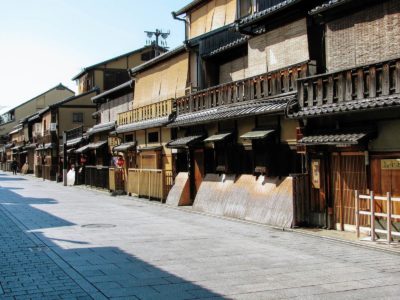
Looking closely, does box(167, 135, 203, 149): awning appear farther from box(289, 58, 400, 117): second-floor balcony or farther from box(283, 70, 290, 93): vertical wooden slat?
box(289, 58, 400, 117): second-floor balcony

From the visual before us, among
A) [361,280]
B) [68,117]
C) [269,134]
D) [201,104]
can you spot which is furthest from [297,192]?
[68,117]

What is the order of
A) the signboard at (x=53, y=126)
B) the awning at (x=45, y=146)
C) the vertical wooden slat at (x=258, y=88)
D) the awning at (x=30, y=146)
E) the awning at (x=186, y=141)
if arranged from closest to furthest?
the vertical wooden slat at (x=258, y=88) → the awning at (x=186, y=141) → the signboard at (x=53, y=126) → the awning at (x=45, y=146) → the awning at (x=30, y=146)

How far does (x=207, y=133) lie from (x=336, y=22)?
355 inches

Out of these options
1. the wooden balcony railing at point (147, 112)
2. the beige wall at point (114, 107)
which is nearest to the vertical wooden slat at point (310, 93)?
the wooden balcony railing at point (147, 112)

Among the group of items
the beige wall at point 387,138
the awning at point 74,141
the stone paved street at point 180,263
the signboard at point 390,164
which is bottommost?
the stone paved street at point 180,263

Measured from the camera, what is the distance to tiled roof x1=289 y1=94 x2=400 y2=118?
11595 millimetres

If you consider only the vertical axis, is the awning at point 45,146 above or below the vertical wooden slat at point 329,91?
above

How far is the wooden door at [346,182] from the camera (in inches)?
537

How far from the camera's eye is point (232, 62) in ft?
73.6

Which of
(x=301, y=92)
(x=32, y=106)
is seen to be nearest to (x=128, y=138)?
(x=301, y=92)

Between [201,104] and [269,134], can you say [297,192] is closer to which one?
[269,134]

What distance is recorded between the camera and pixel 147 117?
28.1 meters

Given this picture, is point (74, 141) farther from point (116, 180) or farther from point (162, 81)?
point (162, 81)

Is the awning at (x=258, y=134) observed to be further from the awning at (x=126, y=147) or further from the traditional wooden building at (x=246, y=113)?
the awning at (x=126, y=147)
